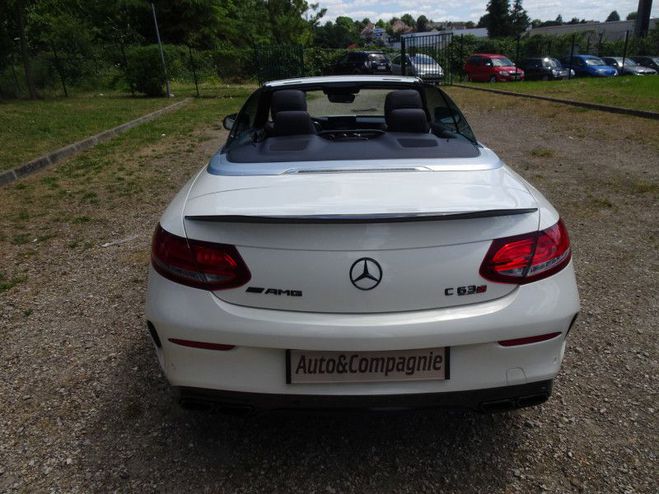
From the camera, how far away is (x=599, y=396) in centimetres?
250

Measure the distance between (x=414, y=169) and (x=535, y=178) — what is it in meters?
5.24

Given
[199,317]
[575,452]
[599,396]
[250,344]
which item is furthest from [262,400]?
[599,396]

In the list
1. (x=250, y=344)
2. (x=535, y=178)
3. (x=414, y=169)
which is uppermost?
(x=414, y=169)

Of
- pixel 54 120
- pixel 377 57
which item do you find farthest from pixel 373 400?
pixel 377 57

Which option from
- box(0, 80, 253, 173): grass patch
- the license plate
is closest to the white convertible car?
the license plate

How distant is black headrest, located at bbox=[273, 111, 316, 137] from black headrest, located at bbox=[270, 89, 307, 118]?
0.24 metres

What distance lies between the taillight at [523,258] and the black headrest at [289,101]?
1.80 m

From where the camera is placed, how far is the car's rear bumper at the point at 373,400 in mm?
1830

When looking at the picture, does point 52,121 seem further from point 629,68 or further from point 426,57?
point 629,68

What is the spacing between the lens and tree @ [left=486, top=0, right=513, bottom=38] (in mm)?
70562

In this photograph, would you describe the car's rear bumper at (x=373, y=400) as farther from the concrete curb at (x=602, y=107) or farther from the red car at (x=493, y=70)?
the red car at (x=493, y=70)

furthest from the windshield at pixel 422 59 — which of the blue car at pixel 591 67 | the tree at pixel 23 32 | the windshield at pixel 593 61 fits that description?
the tree at pixel 23 32

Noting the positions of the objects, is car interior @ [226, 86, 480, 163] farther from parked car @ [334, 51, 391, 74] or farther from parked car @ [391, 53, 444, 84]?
parked car @ [334, 51, 391, 74]

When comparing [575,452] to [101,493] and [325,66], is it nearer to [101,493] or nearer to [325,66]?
[101,493]
